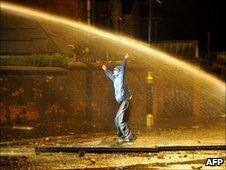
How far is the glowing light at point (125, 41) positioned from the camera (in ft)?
54.5

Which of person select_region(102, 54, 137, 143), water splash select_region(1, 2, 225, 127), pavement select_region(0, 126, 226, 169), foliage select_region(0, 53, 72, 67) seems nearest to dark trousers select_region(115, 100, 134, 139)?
person select_region(102, 54, 137, 143)

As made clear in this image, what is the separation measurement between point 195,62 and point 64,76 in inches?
183

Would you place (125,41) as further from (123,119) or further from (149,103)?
(123,119)

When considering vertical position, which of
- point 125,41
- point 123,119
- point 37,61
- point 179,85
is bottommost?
point 123,119

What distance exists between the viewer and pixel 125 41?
18609 mm

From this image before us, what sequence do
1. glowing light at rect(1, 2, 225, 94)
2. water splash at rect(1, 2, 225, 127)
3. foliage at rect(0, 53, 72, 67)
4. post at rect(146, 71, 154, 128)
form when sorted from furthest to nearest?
glowing light at rect(1, 2, 225, 94) < water splash at rect(1, 2, 225, 127) < foliage at rect(0, 53, 72, 67) < post at rect(146, 71, 154, 128)

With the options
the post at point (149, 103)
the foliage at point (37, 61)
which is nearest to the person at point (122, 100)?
the post at point (149, 103)

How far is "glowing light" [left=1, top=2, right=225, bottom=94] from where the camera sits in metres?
16.6

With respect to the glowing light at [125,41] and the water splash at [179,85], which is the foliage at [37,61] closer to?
the water splash at [179,85]

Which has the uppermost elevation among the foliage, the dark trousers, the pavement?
the foliage

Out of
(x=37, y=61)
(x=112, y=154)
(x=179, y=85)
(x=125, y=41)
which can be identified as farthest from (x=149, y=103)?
(x=112, y=154)

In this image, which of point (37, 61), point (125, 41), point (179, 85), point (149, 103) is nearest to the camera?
point (37, 61)

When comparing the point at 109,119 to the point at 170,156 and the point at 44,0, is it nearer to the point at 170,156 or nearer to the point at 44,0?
the point at 170,156

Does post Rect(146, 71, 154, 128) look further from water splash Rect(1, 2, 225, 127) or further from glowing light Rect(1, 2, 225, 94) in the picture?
glowing light Rect(1, 2, 225, 94)
